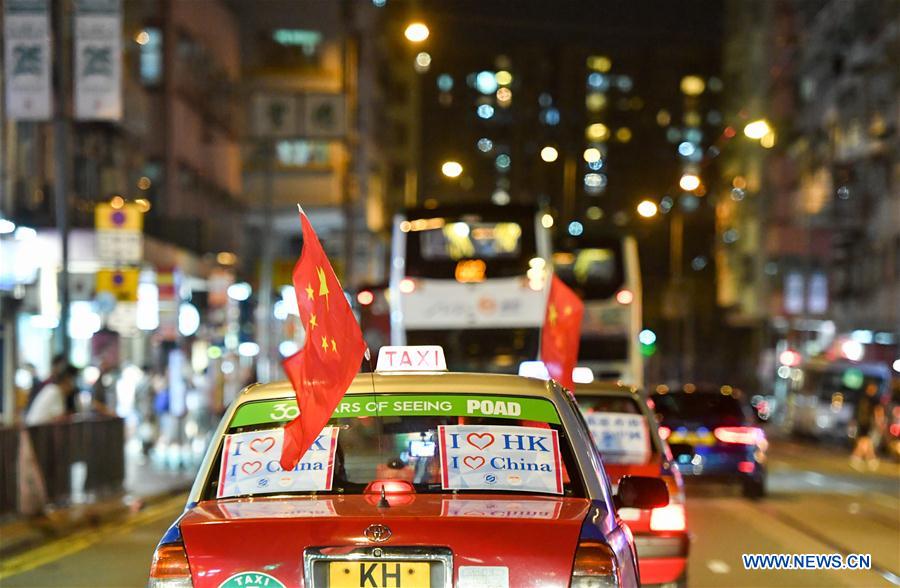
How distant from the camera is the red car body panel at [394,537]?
4906mm

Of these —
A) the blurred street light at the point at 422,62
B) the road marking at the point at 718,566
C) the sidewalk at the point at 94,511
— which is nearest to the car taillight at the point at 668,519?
the road marking at the point at 718,566

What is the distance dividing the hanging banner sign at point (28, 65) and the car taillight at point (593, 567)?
17.0m

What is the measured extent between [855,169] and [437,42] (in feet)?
218

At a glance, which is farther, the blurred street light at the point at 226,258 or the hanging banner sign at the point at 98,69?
the blurred street light at the point at 226,258

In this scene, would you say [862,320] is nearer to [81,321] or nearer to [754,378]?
[754,378]

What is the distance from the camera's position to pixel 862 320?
55.1 m

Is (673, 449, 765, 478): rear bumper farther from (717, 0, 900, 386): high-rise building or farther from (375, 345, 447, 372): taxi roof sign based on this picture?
(717, 0, 900, 386): high-rise building

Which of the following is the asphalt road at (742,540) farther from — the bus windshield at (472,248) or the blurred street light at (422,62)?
the blurred street light at (422,62)

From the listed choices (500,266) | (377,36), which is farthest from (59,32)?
(377,36)

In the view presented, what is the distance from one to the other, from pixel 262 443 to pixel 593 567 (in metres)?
1.53

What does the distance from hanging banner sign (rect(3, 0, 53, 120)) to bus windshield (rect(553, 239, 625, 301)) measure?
11.5 metres

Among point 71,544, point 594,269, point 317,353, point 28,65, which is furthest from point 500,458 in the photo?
point 594,269

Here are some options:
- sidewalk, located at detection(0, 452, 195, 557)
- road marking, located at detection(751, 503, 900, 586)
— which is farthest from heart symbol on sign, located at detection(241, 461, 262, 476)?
sidewalk, located at detection(0, 452, 195, 557)

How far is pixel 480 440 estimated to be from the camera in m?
5.82
